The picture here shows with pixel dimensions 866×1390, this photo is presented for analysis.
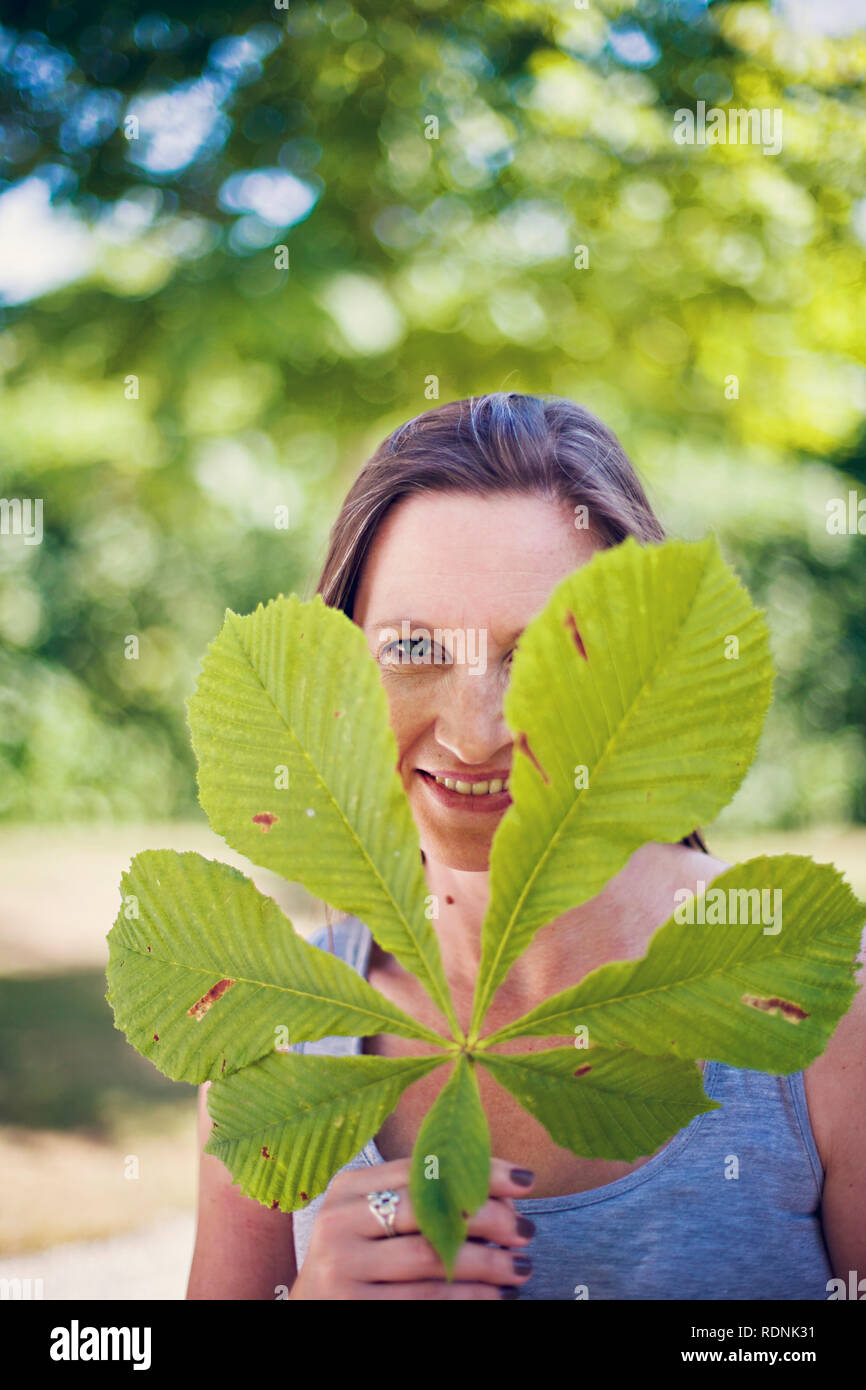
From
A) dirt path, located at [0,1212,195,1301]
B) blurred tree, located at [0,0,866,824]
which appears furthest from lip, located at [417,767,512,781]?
blurred tree, located at [0,0,866,824]

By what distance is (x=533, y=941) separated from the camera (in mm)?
694

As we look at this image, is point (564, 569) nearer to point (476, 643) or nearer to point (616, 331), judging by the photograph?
point (476, 643)

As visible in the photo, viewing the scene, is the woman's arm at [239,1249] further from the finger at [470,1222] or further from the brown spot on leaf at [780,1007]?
the brown spot on leaf at [780,1007]

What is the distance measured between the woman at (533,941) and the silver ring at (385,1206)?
0.22ft

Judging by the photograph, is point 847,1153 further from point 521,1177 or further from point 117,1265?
point 117,1265

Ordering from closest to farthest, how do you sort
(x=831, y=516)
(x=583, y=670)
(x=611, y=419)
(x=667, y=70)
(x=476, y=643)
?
(x=583, y=670)
(x=476, y=643)
(x=667, y=70)
(x=611, y=419)
(x=831, y=516)

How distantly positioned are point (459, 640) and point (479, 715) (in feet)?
0.15

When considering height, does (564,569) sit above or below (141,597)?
below

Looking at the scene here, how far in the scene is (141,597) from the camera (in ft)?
13.0

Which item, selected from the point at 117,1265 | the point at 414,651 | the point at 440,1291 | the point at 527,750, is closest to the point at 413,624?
the point at 414,651

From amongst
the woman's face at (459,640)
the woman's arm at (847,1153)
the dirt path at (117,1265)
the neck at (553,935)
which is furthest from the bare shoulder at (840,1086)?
the dirt path at (117,1265)

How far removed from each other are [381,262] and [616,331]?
697mm

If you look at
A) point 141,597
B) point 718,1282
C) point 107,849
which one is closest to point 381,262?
point 141,597

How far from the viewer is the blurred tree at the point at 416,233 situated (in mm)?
2926
